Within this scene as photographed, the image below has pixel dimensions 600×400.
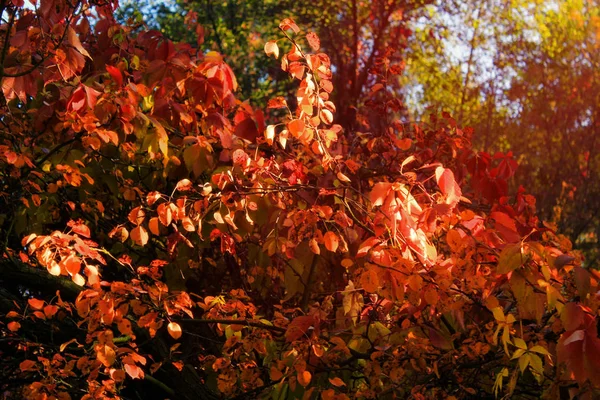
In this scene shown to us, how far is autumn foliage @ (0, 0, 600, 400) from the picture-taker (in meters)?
2.54

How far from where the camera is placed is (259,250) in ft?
12.5

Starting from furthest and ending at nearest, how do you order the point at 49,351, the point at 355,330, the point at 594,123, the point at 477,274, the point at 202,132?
the point at 594,123
the point at 202,132
the point at 49,351
the point at 355,330
the point at 477,274

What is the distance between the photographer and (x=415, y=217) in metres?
2.63

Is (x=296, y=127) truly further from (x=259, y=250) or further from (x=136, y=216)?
(x=259, y=250)

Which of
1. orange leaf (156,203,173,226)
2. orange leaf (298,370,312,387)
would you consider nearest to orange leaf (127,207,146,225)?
orange leaf (156,203,173,226)

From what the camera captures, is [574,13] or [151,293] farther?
[574,13]

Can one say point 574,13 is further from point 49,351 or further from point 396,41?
point 49,351

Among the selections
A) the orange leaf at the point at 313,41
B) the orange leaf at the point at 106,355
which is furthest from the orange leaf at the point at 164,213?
the orange leaf at the point at 313,41

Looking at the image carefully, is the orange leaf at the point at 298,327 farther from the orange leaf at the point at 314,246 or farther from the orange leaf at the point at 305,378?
the orange leaf at the point at 314,246

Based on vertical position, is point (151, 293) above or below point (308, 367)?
above

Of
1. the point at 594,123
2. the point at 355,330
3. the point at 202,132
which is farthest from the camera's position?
the point at 594,123

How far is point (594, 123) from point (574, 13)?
3.32m

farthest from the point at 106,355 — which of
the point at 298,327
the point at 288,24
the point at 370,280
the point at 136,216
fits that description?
the point at 288,24

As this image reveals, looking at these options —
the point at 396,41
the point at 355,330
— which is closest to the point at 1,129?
the point at 355,330
